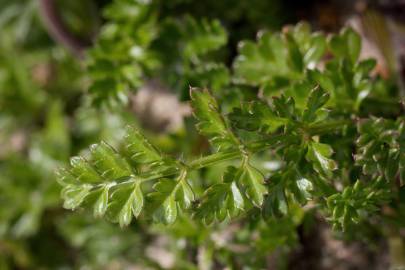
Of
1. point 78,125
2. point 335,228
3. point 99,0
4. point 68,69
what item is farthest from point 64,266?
point 335,228

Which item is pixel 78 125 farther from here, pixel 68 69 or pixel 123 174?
pixel 123 174

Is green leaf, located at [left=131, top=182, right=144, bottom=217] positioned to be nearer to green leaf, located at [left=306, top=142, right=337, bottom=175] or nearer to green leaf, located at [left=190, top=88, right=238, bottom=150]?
green leaf, located at [left=190, top=88, right=238, bottom=150]

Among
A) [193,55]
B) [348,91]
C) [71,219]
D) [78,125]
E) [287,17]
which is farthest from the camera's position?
[78,125]

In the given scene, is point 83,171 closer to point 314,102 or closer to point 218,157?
point 218,157

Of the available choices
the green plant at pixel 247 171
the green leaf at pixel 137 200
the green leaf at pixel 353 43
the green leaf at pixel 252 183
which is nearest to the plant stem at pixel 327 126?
the green plant at pixel 247 171

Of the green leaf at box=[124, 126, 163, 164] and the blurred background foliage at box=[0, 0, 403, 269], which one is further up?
the green leaf at box=[124, 126, 163, 164]

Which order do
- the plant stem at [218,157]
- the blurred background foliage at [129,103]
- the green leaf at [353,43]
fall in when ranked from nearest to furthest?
the plant stem at [218,157] < the green leaf at [353,43] < the blurred background foliage at [129,103]

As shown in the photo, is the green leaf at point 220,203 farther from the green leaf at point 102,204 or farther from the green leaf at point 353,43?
the green leaf at point 353,43

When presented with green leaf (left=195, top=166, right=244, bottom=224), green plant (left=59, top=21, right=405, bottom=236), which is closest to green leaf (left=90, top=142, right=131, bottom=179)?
green plant (left=59, top=21, right=405, bottom=236)
